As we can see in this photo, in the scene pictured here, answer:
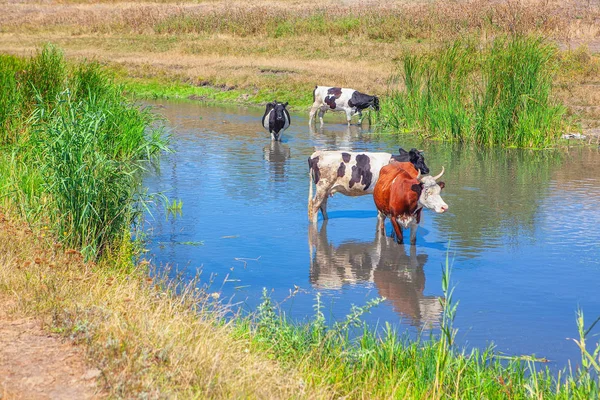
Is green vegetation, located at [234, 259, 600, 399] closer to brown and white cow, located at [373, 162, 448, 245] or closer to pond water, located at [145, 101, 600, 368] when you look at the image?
pond water, located at [145, 101, 600, 368]

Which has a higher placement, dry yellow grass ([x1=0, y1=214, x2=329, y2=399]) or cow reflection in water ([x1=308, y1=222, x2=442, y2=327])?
dry yellow grass ([x1=0, y1=214, x2=329, y2=399])

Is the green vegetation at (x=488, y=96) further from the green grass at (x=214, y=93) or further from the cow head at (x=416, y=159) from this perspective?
the green grass at (x=214, y=93)

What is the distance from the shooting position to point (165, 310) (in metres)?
6.29

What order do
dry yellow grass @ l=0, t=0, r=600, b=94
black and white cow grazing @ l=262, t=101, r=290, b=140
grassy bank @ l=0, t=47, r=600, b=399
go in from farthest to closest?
1. dry yellow grass @ l=0, t=0, r=600, b=94
2. black and white cow grazing @ l=262, t=101, r=290, b=140
3. grassy bank @ l=0, t=47, r=600, b=399

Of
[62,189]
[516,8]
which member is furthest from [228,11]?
[62,189]

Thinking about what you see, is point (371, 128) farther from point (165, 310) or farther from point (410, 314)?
point (165, 310)

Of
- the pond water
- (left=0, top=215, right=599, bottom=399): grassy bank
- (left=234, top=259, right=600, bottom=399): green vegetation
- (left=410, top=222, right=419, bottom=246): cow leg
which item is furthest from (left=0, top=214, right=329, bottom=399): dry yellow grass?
(left=410, top=222, right=419, bottom=246): cow leg

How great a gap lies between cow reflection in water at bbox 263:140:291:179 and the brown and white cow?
4.69m

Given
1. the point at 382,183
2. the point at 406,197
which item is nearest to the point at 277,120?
the point at 382,183

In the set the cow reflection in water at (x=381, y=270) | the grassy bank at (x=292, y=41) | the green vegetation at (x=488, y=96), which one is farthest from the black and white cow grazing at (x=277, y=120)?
the cow reflection in water at (x=381, y=270)

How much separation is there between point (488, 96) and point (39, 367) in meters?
14.7

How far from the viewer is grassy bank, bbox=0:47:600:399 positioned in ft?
17.4

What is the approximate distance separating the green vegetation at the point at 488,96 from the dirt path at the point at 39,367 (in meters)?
14.2

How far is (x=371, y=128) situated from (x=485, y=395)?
700 inches
